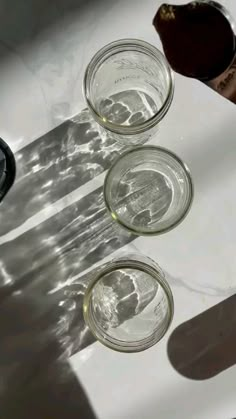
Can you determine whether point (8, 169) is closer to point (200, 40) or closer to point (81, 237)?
point (81, 237)

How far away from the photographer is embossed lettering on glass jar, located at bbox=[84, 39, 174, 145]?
83 cm

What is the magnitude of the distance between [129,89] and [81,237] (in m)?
0.18

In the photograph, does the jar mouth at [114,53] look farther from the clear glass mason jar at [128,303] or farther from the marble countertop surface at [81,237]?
the clear glass mason jar at [128,303]

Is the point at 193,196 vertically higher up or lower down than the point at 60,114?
lower down

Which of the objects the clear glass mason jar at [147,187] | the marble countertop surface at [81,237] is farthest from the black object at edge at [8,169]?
the clear glass mason jar at [147,187]

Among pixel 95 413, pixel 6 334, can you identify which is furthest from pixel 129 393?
pixel 6 334

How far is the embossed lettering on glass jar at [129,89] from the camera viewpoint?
834mm

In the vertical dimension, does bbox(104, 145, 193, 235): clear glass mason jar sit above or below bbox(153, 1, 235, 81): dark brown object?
below

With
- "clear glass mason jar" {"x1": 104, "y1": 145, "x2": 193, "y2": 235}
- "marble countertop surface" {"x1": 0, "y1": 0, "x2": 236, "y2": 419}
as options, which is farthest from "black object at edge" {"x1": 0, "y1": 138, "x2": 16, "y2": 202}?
"clear glass mason jar" {"x1": 104, "y1": 145, "x2": 193, "y2": 235}

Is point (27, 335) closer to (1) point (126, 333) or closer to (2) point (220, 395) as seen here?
(1) point (126, 333)

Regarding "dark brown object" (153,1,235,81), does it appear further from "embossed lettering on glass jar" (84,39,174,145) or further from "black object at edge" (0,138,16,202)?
"black object at edge" (0,138,16,202)

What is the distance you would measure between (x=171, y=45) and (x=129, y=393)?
384mm

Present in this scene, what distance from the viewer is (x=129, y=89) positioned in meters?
0.89

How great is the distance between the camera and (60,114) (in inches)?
34.5
